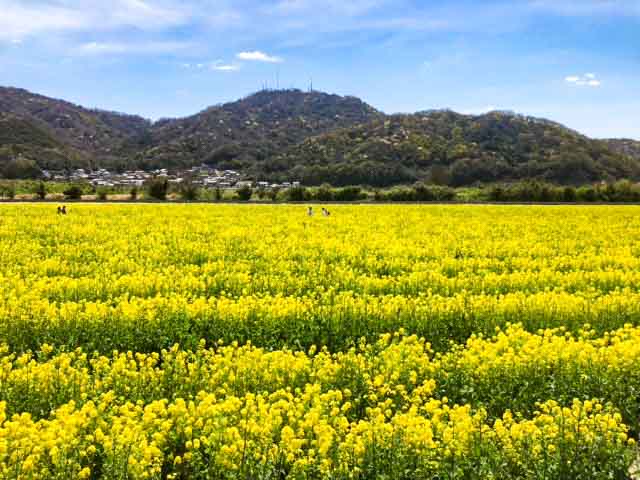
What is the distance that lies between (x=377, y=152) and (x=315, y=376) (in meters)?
122

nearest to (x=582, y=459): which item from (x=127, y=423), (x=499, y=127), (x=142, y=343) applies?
(x=127, y=423)

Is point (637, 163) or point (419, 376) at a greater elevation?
point (637, 163)

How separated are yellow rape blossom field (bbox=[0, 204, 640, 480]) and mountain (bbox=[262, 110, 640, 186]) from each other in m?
93.4

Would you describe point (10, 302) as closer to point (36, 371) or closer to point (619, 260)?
point (36, 371)

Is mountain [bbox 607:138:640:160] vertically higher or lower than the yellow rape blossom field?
higher

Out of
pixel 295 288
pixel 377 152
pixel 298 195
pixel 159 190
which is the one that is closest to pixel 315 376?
pixel 295 288

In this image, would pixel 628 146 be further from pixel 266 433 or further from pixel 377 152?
pixel 266 433

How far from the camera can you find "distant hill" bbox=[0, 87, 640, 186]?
358 feet

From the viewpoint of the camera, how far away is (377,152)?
126 metres

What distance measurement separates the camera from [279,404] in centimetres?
589

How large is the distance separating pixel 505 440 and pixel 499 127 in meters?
149

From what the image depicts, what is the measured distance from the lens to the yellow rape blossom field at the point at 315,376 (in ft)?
16.9

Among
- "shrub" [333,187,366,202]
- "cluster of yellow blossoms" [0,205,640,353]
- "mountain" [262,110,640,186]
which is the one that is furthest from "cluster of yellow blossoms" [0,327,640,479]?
"mountain" [262,110,640,186]

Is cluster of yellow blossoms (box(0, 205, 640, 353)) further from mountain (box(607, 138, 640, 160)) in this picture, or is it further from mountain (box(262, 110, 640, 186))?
mountain (box(607, 138, 640, 160))
